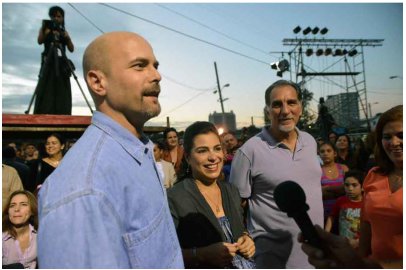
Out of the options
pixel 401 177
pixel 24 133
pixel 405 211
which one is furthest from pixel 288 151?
pixel 24 133

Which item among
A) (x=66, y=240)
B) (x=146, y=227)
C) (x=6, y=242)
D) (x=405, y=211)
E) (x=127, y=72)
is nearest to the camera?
(x=66, y=240)

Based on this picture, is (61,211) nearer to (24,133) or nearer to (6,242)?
(6,242)

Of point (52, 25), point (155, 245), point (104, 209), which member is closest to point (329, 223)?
point (155, 245)

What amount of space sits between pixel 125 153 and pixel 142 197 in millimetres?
170

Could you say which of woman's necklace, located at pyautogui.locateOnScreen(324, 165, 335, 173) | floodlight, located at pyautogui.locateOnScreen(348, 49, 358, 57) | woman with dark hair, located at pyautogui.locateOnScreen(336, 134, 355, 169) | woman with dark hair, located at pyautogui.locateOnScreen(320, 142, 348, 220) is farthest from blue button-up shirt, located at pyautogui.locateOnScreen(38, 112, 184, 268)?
floodlight, located at pyautogui.locateOnScreen(348, 49, 358, 57)

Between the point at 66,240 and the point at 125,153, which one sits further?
the point at 125,153

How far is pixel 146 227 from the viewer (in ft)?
3.46

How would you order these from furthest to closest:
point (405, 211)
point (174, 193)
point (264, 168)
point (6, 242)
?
point (6, 242)
point (264, 168)
point (174, 193)
point (405, 211)

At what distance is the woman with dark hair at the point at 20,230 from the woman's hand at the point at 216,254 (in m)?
2.41

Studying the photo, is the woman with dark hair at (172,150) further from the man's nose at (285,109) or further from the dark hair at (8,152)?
the man's nose at (285,109)

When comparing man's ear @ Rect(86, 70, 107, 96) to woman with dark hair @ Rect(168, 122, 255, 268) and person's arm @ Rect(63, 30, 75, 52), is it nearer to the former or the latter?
woman with dark hair @ Rect(168, 122, 255, 268)

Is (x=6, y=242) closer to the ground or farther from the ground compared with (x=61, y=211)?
closer to the ground

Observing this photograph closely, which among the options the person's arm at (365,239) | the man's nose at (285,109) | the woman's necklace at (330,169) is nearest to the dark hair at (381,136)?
the person's arm at (365,239)

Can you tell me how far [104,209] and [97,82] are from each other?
1.74ft
